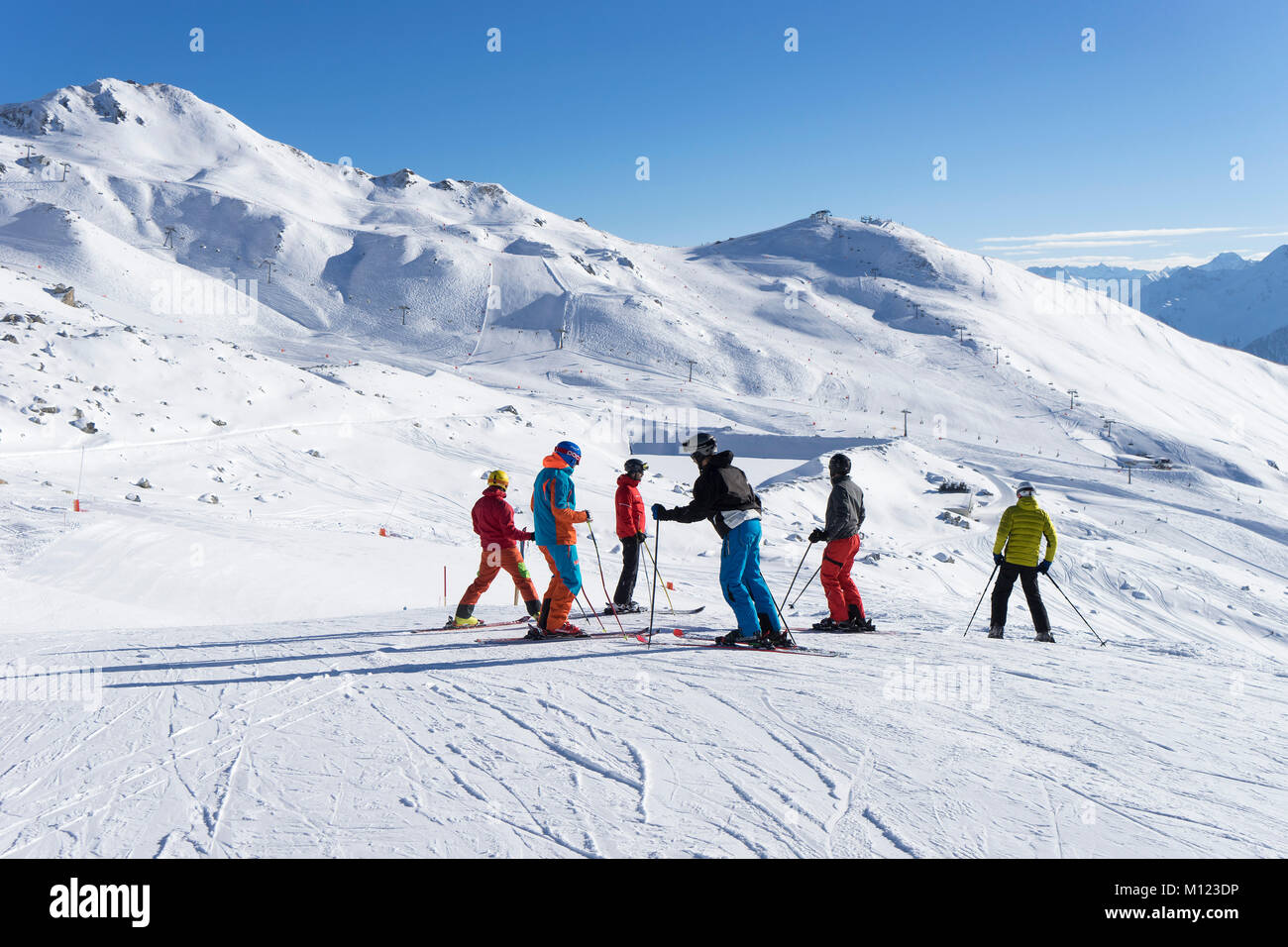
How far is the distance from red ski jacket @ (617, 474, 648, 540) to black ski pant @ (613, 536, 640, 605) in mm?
149

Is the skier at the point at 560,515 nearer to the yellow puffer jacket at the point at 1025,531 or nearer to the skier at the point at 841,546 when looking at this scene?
the skier at the point at 841,546

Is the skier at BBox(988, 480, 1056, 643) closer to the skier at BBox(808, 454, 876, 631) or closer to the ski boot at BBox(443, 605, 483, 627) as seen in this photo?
the skier at BBox(808, 454, 876, 631)

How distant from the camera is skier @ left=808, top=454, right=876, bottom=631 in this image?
8492 millimetres

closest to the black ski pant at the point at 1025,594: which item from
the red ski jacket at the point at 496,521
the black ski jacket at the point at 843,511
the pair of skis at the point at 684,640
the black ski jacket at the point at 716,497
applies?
the black ski jacket at the point at 843,511

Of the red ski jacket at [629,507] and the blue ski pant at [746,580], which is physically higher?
the red ski jacket at [629,507]

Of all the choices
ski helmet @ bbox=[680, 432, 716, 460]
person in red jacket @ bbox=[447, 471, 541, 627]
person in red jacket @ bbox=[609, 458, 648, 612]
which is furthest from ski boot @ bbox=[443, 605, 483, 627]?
ski helmet @ bbox=[680, 432, 716, 460]

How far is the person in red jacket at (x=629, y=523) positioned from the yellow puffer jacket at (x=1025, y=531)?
4.58 m

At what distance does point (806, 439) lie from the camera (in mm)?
48812

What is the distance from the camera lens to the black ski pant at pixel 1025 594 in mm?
9453

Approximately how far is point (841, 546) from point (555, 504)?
340 centimetres

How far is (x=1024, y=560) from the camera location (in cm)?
953

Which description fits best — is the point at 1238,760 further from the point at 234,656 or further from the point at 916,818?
the point at 234,656

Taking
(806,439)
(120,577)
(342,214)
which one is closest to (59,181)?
(342,214)

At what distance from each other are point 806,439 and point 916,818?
46.2 metres
